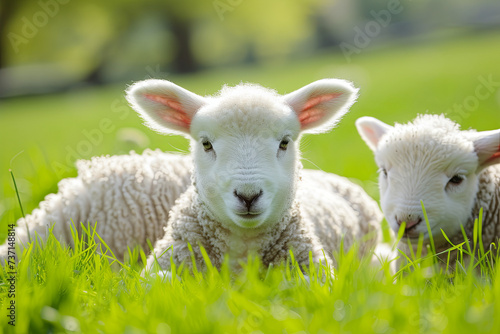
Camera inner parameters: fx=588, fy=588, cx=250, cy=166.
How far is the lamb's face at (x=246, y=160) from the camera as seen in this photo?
2939mm

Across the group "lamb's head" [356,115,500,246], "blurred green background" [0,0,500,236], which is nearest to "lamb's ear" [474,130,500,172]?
"lamb's head" [356,115,500,246]

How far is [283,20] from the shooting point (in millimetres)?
27219

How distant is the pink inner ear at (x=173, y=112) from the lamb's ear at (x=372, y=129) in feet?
4.22

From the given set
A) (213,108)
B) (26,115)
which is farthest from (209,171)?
(26,115)

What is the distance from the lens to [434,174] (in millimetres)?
3455

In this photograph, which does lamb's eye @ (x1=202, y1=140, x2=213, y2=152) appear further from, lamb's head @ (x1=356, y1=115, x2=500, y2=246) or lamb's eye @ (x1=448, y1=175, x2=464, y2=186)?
lamb's eye @ (x1=448, y1=175, x2=464, y2=186)

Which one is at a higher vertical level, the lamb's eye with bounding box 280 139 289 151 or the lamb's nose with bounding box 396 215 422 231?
the lamb's eye with bounding box 280 139 289 151

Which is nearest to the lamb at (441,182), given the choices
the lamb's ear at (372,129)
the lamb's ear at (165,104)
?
the lamb's ear at (372,129)

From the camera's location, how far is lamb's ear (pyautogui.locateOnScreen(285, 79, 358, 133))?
341cm

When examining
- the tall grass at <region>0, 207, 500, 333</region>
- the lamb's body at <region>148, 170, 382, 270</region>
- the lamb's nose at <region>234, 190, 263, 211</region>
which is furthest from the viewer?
the lamb's body at <region>148, 170, 382, 270</region>

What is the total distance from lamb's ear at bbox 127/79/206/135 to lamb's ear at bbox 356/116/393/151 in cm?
125

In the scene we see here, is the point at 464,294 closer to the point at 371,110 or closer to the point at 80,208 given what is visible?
the point at 80,208

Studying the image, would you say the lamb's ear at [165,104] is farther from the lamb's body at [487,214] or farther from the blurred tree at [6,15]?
the blurred tree at [6,15]

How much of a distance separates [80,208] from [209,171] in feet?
4.29
